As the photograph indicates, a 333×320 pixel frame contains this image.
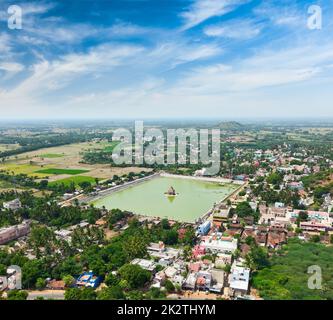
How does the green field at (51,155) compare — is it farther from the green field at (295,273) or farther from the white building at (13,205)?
the green field at (295,273)

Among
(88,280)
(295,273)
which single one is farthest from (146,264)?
(295,273)

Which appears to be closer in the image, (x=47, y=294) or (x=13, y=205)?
(x=47, y=294)

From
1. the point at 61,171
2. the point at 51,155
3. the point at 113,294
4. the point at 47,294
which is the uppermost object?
the point at 51,155

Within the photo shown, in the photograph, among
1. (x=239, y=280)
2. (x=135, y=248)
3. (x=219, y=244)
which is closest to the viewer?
(x=239, y=280)

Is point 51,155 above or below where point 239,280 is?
above

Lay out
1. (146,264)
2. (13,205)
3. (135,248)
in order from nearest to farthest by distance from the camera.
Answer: (146,264)
(135,248)
(13,205)

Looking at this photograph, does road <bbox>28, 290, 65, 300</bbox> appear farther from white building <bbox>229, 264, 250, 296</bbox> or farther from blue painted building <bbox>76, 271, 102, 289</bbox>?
white building <bbox>229, 264, 250, 296</bbox>

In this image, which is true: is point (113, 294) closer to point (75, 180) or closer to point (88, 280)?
point (88, 280)
